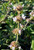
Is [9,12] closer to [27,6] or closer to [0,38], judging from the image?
[27,6]

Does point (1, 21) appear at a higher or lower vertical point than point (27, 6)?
lower

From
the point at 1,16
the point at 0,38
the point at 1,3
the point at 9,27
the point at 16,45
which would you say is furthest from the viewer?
the point at 1,3

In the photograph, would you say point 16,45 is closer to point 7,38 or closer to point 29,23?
point 7,38

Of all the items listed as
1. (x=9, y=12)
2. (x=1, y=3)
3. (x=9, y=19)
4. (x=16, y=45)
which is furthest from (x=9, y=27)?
(x=1, y=3)

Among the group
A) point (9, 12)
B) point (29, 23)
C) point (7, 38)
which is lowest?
point (7, 38)

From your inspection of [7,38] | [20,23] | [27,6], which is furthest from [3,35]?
[27,6]

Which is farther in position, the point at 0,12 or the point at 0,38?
the point at 0,12

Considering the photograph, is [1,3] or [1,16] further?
[1,3]

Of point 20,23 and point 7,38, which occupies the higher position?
point 20,23

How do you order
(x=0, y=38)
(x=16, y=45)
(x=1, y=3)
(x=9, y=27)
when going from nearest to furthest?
1. (x=16, y=45)
2. (x=0, y=38)
3. (x=9, y=27)
4. (x=1, y=3)
